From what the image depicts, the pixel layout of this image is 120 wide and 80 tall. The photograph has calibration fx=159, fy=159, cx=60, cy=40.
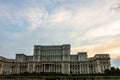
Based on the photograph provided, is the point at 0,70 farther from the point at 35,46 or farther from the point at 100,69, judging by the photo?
the point at 100,69

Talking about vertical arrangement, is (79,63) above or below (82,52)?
below

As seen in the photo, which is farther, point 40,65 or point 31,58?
point 31,58

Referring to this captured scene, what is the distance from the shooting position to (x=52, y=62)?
12556 centimetres

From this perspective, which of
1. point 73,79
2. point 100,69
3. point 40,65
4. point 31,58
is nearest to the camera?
point 73,79

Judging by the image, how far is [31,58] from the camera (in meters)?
136

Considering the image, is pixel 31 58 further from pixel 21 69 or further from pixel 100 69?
pixel 100 69

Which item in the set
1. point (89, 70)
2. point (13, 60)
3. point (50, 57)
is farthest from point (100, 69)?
point (13, 60)

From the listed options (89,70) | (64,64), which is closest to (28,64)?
(64,64)

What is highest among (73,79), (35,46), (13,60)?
(35,46)

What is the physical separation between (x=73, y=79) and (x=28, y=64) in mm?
79967

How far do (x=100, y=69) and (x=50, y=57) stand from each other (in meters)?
41.0

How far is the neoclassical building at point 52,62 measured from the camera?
12556cm

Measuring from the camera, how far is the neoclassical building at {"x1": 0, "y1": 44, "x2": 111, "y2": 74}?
125562 millimetres

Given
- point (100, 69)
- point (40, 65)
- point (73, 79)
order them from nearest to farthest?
point (73, 79) → point (100, 69) → point (40, 65)
